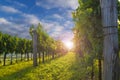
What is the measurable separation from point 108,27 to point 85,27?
7.50 metres

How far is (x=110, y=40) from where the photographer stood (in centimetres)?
382

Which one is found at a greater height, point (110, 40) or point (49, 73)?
point (110, 40)

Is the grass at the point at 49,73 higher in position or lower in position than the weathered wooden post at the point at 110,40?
lower

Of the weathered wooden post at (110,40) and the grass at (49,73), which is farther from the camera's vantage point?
the grass at (49,73)

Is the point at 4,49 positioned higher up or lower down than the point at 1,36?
lower down

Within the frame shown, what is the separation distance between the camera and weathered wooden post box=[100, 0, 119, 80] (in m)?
3.76

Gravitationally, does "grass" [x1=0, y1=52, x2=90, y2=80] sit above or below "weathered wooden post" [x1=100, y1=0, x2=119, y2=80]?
below

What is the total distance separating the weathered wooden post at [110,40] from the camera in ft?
12.3

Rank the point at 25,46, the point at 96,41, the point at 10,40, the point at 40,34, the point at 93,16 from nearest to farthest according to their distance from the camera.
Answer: the point at 93,16
the point at 96,41
the point at 40,34
the point at 10,40
the point at 25,46

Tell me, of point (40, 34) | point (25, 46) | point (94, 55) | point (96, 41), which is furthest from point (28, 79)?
point (25, 46)

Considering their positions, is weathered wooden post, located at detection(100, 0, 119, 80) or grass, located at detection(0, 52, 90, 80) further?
grass, located at detection(0, 52, 90, 80)

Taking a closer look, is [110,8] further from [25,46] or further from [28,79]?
[25,46]

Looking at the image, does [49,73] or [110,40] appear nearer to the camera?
[110,40]

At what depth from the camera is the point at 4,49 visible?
48594 millimetres
